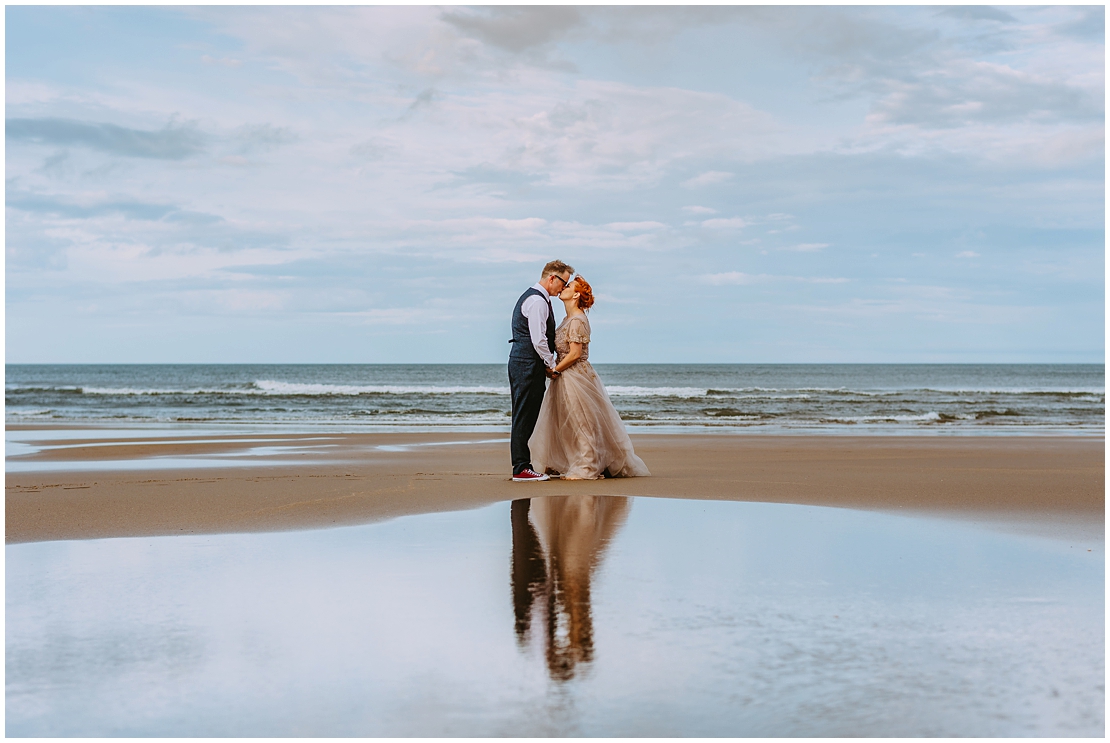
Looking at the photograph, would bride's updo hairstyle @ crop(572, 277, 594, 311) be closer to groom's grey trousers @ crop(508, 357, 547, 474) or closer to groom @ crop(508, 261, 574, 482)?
groom @ crop(508, 261, 574, 482)

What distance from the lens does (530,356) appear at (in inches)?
324

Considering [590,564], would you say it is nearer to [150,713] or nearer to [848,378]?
[150,713]

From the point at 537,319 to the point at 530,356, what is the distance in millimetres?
403

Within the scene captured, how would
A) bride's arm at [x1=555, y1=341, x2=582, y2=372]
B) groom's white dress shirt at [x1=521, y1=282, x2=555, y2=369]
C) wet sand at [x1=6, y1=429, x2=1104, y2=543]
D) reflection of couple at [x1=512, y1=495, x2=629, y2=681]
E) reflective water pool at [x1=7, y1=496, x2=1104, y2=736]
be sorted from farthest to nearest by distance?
bride's arm at [x1=555, y1=341, x2=582, y2=372]
groom's white dress shirt at [x1=521, y1=282, x2=555, y2=369]
wet sand at [x1=6, y1=429, x2=1104, y2=543]
reflection of couple at [x1=512, y1=495, x2=629, y2=681]
reflective water pool at [x1=7, y1=496, x2=1104, y2=736]

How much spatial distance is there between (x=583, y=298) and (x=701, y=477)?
204cm

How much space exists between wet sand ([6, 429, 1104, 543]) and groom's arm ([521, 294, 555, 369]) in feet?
4.15

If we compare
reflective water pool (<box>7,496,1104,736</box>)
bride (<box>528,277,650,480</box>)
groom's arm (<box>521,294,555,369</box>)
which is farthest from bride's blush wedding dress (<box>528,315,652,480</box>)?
reflective water pool (<box>7,496,1104,736</box>)

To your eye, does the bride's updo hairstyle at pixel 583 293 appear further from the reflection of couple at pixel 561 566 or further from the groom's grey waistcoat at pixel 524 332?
the reflection of couple at pixel 561 566

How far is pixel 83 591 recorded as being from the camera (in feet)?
12.3

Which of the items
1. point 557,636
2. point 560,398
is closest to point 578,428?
point 560,398

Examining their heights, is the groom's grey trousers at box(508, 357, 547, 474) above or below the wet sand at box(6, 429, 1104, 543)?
above

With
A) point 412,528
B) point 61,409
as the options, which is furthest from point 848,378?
point 412,528

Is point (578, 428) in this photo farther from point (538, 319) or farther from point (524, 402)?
point (538, 319)

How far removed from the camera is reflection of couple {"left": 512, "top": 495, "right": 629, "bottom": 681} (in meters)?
3.03
